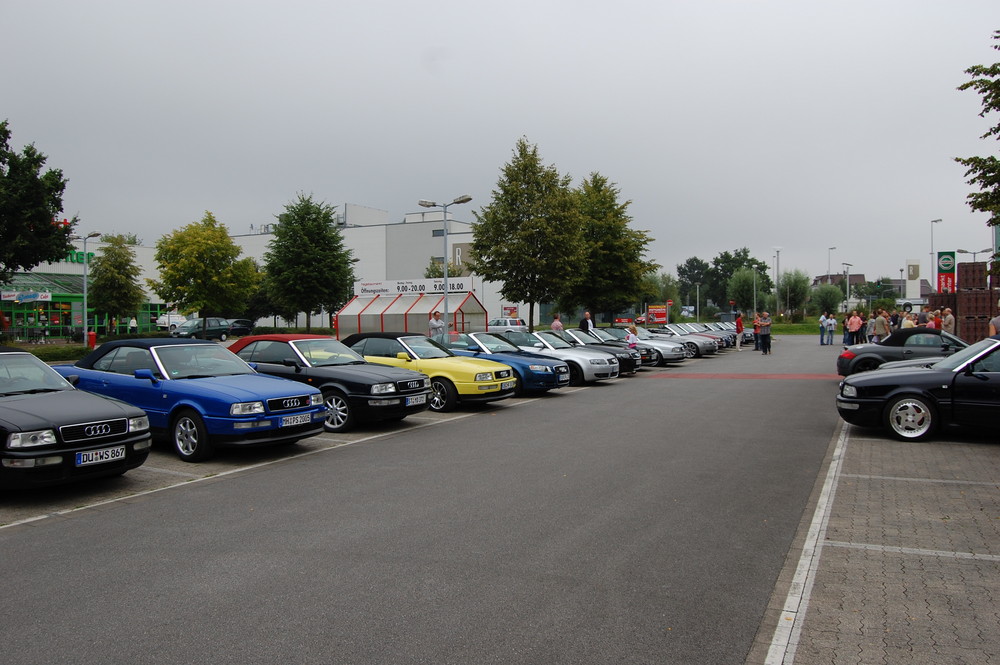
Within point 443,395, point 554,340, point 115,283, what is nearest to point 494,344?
point 554,340

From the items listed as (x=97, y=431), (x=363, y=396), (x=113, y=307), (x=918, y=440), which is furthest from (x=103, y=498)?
(x=113, y=307)

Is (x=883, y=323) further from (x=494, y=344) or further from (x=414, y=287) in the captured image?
(x=414, y=287)

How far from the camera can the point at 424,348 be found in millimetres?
14477

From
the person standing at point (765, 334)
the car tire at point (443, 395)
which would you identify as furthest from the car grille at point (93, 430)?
the person standing at point (765, 334)

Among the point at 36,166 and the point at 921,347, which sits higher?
the point at 36,166

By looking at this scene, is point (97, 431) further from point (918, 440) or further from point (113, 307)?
point (113, 307)

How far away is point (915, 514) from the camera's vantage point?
6.27 metres

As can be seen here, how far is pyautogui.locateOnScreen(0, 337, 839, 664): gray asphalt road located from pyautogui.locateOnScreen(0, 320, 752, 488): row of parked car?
1.89 feet

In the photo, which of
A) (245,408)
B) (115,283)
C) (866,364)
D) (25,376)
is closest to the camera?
(25,376)

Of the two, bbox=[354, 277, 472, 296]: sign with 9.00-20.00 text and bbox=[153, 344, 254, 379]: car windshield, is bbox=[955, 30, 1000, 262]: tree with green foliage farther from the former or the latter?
bbox=[354, 277, 472, 296]: sign with 9.00-20.00 text

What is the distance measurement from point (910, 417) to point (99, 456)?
982 centimetres

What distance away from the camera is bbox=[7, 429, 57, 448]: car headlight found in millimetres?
6531

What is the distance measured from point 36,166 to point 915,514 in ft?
105

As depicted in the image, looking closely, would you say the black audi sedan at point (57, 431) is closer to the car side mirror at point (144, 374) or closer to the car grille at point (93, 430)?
the car grille at point (93, 430)
